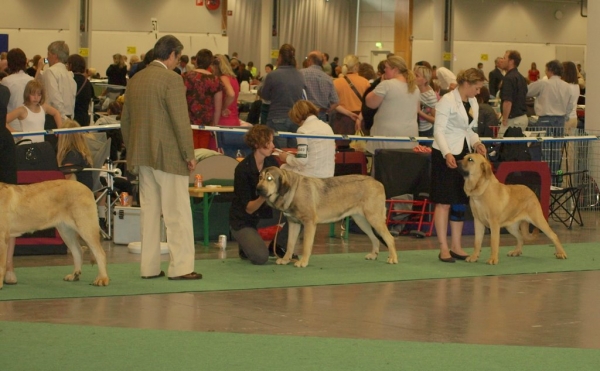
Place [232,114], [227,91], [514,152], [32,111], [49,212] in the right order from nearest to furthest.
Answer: [49,212], [32,111], [514,152], [227,91], [232,114]

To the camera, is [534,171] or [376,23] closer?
[534,171]

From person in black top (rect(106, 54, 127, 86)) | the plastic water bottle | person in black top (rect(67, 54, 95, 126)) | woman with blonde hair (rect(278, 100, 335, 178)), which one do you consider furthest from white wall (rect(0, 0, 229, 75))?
woman with blonde hair (rect(278, 100, 335, 178))

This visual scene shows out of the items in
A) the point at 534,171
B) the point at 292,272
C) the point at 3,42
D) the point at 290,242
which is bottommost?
the point at 292,272

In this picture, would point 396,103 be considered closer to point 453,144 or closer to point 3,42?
point 453,144

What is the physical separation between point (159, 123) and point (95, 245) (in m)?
0.96

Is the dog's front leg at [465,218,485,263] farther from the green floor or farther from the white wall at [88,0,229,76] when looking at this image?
the white wall at [88,0,229,76]

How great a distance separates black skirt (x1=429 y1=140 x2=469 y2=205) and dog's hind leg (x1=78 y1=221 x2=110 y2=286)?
9.59 feet

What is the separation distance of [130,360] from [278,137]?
605cm

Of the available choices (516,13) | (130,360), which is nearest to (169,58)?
(130,360)

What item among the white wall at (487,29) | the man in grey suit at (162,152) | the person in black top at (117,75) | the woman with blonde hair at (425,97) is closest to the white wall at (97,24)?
the person in black top at (117,75)

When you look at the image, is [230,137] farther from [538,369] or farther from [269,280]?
[538,369]

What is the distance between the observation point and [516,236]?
8969 mm

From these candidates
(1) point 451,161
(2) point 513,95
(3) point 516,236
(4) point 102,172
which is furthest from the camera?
(2) point 513,95

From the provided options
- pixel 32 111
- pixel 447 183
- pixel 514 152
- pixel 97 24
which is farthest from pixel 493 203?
pixel 97 24
